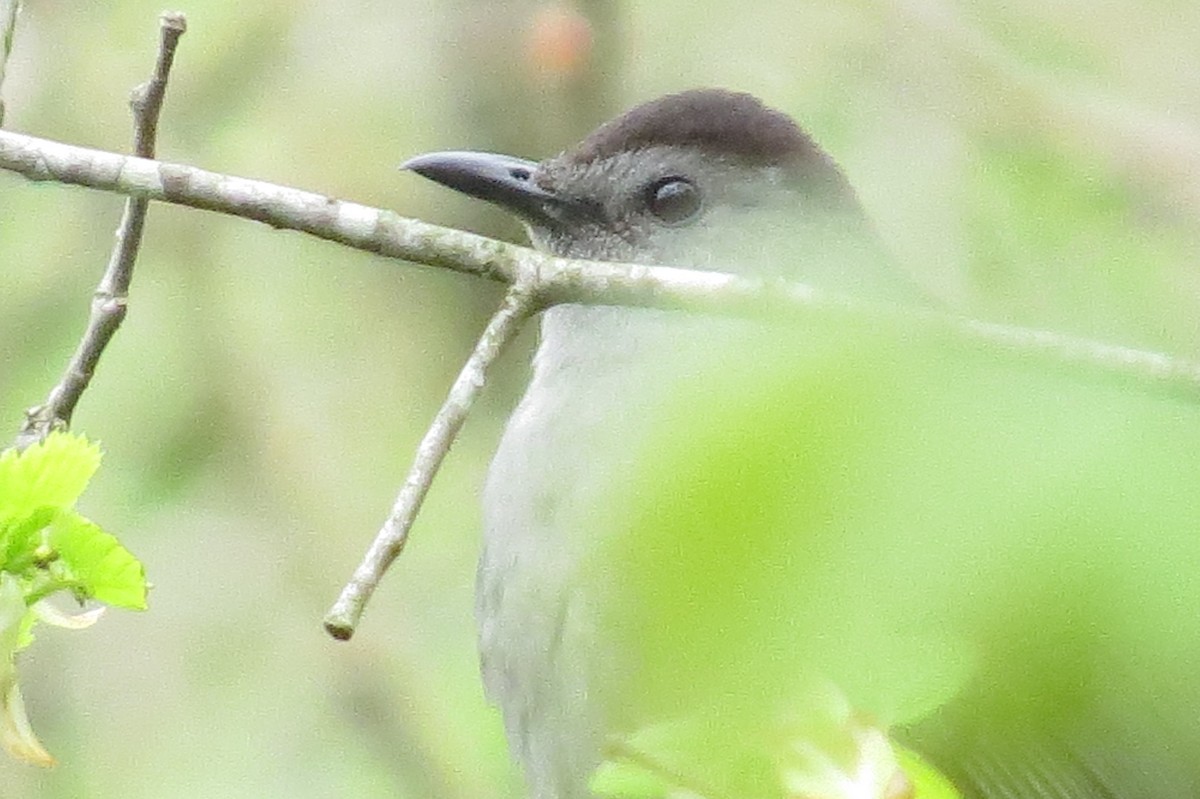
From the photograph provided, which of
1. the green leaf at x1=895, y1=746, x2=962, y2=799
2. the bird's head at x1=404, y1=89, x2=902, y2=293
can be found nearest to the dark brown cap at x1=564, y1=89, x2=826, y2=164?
the bird's head at x1=404, y1=89, x2=902, y2=293

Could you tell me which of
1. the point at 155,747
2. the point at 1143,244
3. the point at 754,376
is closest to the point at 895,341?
the point at 754,376

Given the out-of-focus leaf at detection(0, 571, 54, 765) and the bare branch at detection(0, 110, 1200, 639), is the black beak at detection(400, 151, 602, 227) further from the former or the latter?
the out-of-focus leaf at detection(0, 571, 54, 765)

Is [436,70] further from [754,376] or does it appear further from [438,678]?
[754,376]

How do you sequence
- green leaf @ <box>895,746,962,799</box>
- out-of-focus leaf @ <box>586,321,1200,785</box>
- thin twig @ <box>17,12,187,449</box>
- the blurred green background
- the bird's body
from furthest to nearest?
1. the blurred green background
2. the bird's body
3. thin twig @ <box>17,12,187,449</box>
4. green leaf @ <box>895,746,962,799</box>
5. out-of-focus leaf @ <box>586,321,1200,785</box>

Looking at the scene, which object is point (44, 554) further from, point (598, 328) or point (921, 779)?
point (598, 328)

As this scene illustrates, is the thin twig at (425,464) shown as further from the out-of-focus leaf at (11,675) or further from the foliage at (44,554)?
the out-of-focus leaf at (11,675)

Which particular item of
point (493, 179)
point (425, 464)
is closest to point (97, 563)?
point (425, 464)

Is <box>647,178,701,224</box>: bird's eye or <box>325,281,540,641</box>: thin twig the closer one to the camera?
<box>325,281,540,641</box>: thin twig
